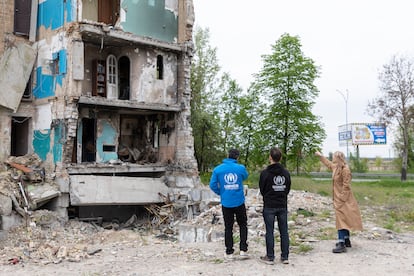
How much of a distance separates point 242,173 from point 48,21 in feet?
43.2

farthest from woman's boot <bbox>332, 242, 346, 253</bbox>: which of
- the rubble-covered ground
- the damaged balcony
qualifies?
the damaged balcony

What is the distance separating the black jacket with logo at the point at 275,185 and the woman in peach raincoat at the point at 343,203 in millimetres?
1183

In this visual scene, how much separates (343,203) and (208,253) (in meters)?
2.73

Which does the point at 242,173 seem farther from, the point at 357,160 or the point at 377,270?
the point at 357,160

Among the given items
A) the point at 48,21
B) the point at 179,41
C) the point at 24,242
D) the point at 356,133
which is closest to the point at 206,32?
the point at 179,41

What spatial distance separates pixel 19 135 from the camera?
60.2 ft

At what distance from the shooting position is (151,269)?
7363 mm

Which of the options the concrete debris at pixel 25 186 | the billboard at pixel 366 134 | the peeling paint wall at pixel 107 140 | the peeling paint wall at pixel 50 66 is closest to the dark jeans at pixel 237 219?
the concrete debris at pixel 25 186

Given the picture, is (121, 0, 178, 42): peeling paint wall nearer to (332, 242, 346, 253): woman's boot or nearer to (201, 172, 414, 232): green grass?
(201, 172, 414, 232): green grass

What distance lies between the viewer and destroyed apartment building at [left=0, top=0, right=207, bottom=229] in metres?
15.8

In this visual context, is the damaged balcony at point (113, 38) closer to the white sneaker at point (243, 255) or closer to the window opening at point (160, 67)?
the window opening at point (160, 67)

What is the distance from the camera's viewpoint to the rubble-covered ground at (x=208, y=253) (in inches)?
281

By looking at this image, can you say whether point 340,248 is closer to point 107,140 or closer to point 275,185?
point 275,185

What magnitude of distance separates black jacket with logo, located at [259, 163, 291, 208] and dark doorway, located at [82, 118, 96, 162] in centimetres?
1222
